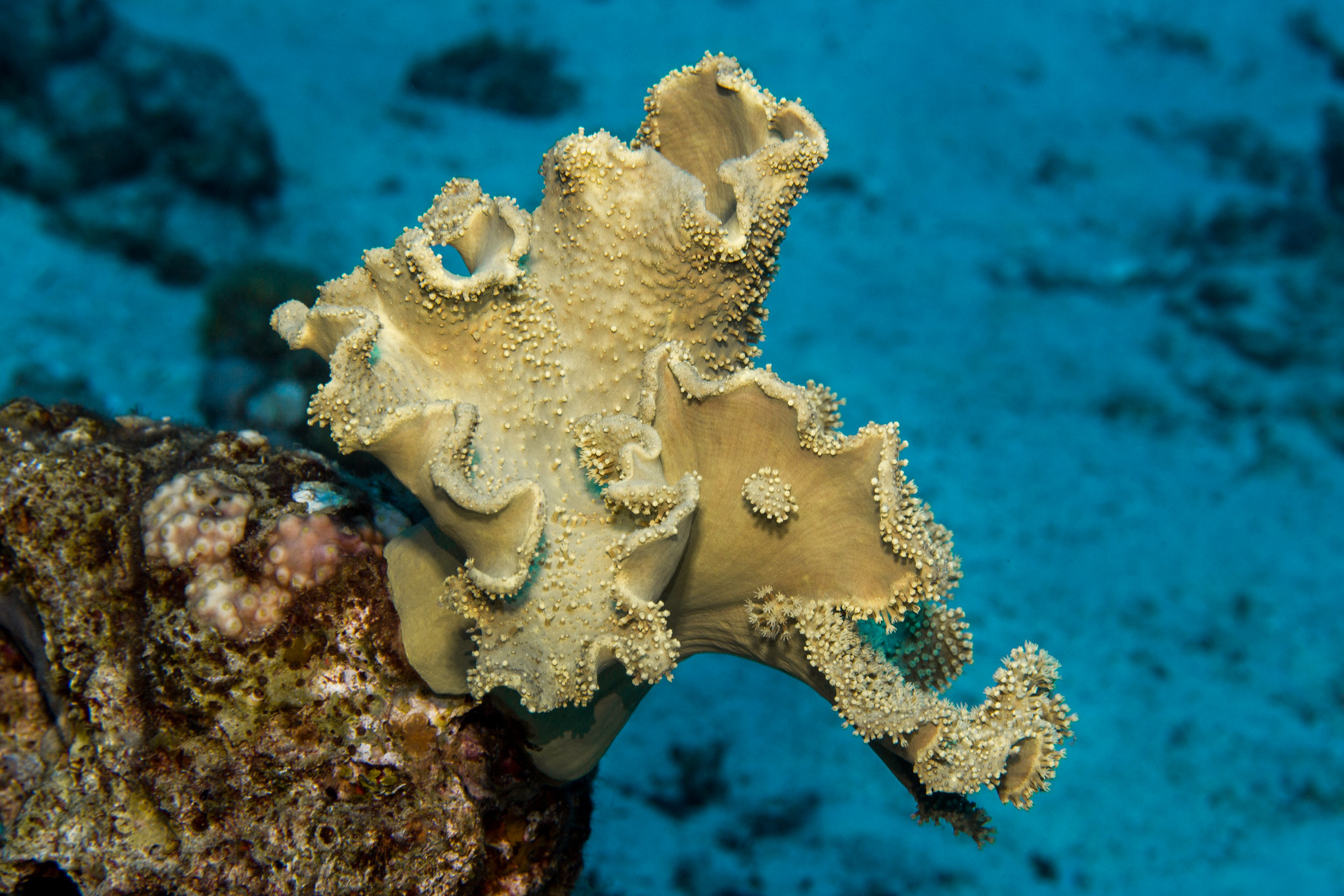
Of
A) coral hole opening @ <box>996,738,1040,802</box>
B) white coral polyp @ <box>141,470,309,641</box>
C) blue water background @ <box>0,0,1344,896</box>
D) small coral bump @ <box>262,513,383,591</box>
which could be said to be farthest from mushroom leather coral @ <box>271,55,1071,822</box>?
blue water background @ <box>0,0,1344,896</box>

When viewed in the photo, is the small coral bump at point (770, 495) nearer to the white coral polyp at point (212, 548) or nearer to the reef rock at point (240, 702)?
the reef rock at point (240, 702)

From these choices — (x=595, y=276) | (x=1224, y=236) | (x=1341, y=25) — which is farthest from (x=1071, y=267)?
(x=595, y=276)

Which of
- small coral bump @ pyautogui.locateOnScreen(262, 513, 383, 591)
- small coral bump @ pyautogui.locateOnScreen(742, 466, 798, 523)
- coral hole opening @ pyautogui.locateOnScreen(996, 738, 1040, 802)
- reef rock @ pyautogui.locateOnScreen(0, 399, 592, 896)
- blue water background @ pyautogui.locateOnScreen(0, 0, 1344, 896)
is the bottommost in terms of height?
reef rock @ pyautogui.locateOnScreen(0, 399, 592, 896)

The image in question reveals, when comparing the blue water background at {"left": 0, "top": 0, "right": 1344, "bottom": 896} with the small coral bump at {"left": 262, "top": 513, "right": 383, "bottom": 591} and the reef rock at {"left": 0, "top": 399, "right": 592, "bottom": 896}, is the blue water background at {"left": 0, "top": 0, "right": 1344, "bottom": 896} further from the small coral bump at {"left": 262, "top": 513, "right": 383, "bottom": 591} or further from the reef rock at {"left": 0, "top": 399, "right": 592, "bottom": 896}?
the small coral bump at {"left": 262, "top": 513, "right": 383, "bottom": 591}

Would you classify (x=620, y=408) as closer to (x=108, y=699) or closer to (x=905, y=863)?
(x=108, y=699)

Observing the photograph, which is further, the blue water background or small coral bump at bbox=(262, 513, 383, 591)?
the blue water background

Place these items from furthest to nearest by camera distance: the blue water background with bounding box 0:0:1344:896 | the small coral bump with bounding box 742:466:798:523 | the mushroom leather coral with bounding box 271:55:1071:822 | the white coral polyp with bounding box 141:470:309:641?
the blue water background with bounding box 0:0:1344:896
the white coral polyp with bounding box 141:470:309:641
the small coral bump with bounding box 742:466:798:523
the mushroom leather coral with bounding box 271:55:1071:822

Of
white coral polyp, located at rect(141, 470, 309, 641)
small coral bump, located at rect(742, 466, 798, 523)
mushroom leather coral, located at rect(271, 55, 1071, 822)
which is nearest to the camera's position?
mushroom leather coral, located at rect(271, 55, 1071, 822)
